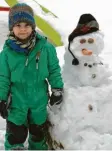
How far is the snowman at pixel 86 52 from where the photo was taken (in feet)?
7.95

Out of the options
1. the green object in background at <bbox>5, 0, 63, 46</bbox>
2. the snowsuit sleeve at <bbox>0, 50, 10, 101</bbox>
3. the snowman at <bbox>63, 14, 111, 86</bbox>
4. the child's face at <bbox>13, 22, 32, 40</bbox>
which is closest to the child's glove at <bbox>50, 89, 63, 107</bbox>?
the snowman at <bbox>63, 14, 111, 86</bbox>

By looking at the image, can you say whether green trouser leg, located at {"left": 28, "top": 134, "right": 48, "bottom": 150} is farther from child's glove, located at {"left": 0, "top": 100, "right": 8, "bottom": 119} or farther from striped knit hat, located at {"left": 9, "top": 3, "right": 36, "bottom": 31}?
striped knit hat, located at {"left": 9, "top": 3, "right": 36, "bottom": 31}

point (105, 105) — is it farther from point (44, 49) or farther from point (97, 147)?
point (44, 49)

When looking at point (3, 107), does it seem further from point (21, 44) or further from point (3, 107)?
point (21, 44)

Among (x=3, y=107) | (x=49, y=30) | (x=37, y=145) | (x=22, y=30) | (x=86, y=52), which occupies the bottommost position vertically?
(x=37, y=145)

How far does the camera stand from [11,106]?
242 cm

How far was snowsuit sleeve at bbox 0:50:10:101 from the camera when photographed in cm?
233

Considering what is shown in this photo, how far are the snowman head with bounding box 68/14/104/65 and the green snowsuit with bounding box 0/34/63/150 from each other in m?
0.14

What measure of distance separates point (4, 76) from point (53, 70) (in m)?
0.32

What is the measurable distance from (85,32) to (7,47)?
0.52 meters

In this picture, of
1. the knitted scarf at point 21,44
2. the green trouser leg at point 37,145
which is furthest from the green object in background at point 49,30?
the knitted scarf at point 21,44

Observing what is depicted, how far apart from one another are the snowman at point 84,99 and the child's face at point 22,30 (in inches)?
12.2

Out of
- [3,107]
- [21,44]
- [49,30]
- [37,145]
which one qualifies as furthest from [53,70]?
[49,30]

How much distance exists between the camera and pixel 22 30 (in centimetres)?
229
